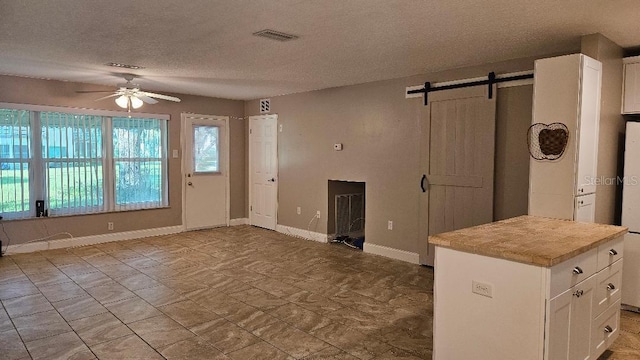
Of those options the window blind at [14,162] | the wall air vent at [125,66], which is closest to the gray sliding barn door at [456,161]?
the wall air vent at [125,66]

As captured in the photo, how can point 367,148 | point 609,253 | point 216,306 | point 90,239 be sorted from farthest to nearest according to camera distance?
point 90,239, point 367,148, point 216,306, point 609,253

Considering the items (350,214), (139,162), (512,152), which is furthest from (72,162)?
(512,152)

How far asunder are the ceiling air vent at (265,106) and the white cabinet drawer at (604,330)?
5823mm

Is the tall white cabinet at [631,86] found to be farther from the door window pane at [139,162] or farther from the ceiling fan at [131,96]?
the door window pane at [139,162]

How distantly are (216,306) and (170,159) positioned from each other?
12.9ft

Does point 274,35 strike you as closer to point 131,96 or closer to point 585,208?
point 131,96

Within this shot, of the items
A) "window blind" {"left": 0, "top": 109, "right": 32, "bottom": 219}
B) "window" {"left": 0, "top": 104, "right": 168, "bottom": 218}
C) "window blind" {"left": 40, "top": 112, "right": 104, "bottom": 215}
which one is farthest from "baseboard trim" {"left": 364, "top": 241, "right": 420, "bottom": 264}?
"window blind" {"left": 0, "top": 109, "right": 32, "bottom": 219}

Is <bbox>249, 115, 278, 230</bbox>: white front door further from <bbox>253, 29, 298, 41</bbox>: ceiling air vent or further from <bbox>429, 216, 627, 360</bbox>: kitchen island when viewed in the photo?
<bbox>429, 216, 627, 360</bbox>: kitchen island

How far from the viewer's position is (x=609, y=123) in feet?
11.9

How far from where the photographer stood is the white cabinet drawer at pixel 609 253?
260 centimetres

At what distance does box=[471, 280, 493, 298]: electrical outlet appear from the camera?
2170 mm

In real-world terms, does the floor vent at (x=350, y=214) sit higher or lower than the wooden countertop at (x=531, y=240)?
lower

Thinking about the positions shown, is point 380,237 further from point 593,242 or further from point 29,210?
point 29,210

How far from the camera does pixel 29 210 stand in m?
5.69
